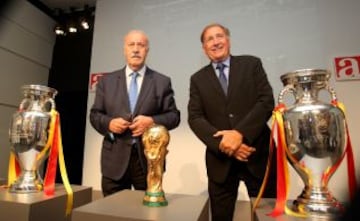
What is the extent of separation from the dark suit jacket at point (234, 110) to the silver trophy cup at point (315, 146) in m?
0.31

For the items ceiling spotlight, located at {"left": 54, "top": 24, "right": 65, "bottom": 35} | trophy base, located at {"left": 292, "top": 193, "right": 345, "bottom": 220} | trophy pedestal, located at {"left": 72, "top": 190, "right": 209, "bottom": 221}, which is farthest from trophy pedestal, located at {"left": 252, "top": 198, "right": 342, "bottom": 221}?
ceiling spotlight, located at {"left": 54, "top": 24, "right": 65, "bottom": 35}

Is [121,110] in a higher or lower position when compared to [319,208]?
higher

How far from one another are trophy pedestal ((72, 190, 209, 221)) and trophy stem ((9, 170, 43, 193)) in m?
0.36

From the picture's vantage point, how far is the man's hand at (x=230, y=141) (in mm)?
1064

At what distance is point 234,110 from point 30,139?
853 mm

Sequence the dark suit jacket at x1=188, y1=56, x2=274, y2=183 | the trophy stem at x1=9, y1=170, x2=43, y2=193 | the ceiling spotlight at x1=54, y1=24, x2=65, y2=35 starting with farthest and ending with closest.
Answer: the ceiling spotlight at x1=54, y1=24, x2=65, y2=35 < the dark suit jacket at x1=188, y1=56, x2=274, y2=183 < the trophy stem at x1=9, y1=170, x2=43, y2=193

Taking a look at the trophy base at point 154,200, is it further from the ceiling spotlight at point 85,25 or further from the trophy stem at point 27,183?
the ceiling spotlight at point 85,25

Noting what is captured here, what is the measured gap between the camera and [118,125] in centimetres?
Result: 122

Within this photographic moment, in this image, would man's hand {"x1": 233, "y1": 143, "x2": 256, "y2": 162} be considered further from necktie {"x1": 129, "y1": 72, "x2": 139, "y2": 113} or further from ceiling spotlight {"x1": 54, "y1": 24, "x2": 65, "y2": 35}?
ceiling spotlight {"x1": 54, "y1": 24, "x2": 65, "y2": 35}

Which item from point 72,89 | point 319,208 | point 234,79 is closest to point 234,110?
point 234,79

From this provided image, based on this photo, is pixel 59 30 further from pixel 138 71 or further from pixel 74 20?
pixel 138 71

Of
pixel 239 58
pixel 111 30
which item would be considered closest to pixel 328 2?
pixel 239 58

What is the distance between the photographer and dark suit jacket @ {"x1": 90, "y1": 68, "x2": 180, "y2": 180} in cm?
126

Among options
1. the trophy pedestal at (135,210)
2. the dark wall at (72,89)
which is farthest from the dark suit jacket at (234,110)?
the dark wall at (72,89)
